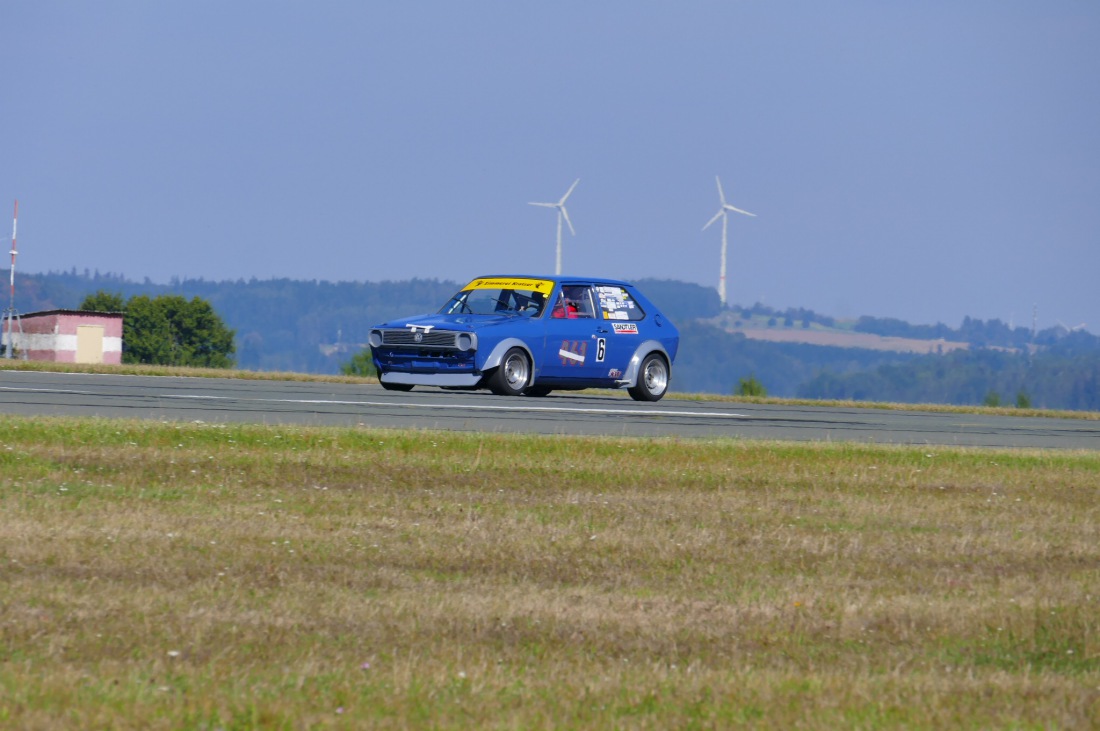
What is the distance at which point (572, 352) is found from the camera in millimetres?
20812

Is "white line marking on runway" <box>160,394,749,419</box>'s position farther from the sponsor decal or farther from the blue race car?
the sponsor decal

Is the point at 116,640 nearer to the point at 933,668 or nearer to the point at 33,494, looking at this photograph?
the point at 933,668

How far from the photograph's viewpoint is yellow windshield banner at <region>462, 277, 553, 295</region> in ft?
69.6

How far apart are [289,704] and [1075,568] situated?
482 cm

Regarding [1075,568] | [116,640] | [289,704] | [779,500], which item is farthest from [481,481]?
[289,704]

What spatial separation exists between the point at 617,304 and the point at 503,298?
1619mm

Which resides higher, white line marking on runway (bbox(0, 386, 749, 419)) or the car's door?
the car's door

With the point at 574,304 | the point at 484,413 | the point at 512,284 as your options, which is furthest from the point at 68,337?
the point at 484,413

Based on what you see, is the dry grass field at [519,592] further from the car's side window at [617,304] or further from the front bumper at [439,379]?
the car's side window at [617,304]

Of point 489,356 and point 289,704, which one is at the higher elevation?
point 489,356

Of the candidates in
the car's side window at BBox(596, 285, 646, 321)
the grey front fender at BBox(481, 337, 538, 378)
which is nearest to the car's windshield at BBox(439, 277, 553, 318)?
the grey front fender at BBox(481, 337, 538, 378)

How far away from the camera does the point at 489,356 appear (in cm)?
1998

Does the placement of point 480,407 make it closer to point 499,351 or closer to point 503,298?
point 499,351

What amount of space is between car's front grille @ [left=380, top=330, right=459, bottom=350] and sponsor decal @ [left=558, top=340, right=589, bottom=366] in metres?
1.56
